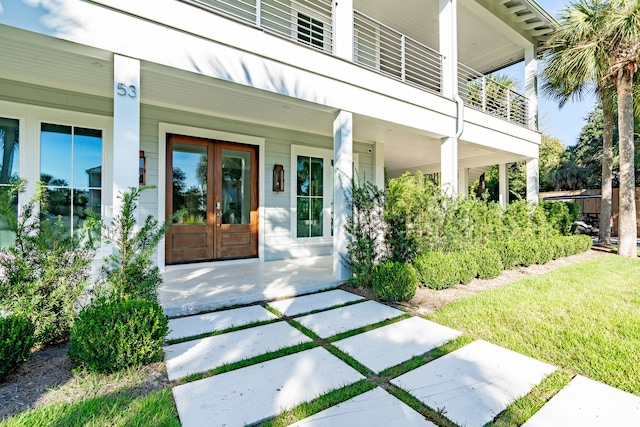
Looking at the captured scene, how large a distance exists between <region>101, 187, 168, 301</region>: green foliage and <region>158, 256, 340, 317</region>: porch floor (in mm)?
800

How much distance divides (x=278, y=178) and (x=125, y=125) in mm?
3592

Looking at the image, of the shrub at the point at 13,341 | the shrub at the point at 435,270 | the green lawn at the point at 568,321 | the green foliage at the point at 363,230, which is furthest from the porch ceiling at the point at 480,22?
the shrub at the point at 13,341

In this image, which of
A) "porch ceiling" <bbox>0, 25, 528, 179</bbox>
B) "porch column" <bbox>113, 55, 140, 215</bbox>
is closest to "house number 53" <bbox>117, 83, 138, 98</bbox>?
"porch column" <bbox>113, 55, 140, 215</bbox>

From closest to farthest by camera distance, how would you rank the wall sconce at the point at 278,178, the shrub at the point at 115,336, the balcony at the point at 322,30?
the shrub at the point at 115,336
the balcony at the point at 322,30
the wall sconce at the point at 278,178

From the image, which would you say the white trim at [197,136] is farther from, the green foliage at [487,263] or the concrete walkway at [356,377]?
the green foliage at [487,263]

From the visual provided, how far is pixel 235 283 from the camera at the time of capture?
4426 mm

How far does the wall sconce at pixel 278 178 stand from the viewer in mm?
6410

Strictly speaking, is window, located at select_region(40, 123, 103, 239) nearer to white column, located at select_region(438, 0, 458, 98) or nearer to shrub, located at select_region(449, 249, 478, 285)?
shrub, located at select_region(449, 249, 478, 285)

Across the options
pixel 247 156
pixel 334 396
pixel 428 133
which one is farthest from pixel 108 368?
pixel 428 133

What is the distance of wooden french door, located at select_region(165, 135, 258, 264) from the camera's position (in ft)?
18.0

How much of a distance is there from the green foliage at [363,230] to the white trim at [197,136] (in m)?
2.27

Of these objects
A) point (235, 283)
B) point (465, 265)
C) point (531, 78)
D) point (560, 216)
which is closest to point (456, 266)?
point (465, 265)

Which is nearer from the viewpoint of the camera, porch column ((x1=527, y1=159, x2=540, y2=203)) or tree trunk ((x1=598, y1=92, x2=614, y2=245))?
porch column ((x1=527, y1=159, x2=540, y2=203))

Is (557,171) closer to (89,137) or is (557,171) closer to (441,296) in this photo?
(441,296)
